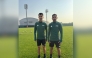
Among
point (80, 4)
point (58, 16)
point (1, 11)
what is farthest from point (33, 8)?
point (80, 4)

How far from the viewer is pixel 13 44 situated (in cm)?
368

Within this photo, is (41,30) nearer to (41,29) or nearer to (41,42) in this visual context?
(41,29)

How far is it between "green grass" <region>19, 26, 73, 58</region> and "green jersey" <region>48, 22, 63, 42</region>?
0.11 meters

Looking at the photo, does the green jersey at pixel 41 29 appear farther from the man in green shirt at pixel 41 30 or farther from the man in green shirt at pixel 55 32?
the man in green shirt at pixel 55 32

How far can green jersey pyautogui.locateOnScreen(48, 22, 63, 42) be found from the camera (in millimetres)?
3332

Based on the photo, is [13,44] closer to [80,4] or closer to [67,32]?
[67,32]

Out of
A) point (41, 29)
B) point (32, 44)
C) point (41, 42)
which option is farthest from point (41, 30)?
point (32, 44)

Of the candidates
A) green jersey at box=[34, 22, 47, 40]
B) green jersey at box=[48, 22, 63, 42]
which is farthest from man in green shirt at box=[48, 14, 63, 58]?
green jersey at box=[34, 22, 47, 40]

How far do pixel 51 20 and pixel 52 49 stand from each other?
69cm

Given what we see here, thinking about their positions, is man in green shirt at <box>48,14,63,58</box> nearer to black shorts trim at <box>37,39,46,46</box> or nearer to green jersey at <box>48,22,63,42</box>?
green jersey at <box>48,22,63,42</box>

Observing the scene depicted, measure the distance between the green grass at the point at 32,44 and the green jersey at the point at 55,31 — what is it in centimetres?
11

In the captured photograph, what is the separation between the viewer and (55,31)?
334cm

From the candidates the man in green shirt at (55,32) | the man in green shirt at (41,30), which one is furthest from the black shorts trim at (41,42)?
the man in green shirt at (55,32)

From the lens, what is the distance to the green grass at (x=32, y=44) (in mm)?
3354
